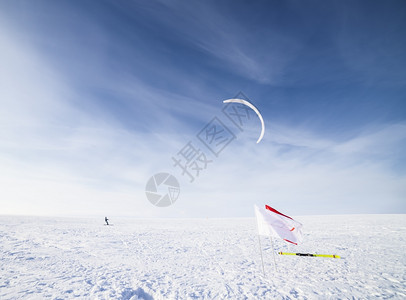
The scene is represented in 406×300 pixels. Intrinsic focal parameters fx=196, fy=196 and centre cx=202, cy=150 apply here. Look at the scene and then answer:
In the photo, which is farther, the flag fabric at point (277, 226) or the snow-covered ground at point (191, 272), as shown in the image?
the flag fabric at point (277, 226)

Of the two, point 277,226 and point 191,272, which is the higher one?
point 277,226

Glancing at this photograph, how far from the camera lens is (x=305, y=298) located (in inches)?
279

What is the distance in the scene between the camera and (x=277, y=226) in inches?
379

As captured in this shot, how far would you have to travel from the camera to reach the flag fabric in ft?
31.0

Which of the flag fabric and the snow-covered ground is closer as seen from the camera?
the snow-covered ground

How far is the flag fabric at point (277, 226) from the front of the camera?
31.0 feet

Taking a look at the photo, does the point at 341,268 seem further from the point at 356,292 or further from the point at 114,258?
the point at 114,258

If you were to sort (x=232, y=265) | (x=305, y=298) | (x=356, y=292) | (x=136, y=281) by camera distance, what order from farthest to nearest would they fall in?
(x=232, y=265) → (x=136, y=281) → (x=356, y=292) → (x=305, y=298)

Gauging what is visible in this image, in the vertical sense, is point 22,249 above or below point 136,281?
above

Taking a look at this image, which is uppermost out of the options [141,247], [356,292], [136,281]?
[141,247]

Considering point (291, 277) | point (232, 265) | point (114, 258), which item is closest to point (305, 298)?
point (291, 277)

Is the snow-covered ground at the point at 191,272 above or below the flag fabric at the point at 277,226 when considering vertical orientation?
below

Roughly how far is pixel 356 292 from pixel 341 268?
2.80 meters

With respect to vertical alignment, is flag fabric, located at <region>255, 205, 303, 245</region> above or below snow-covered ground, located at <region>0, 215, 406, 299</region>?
above
